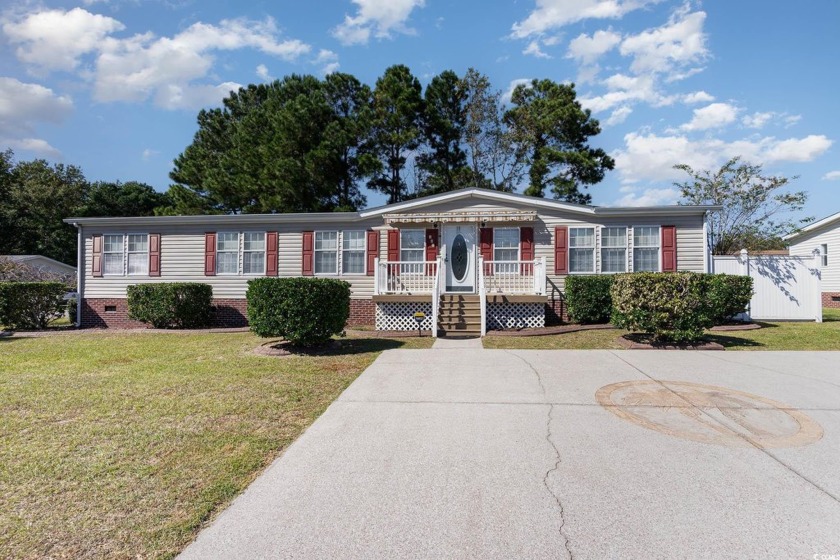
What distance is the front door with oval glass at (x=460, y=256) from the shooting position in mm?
12977

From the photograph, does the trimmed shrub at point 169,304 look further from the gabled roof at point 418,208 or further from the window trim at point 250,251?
the gabled roof at point 418,208

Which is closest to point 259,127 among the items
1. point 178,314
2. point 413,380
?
point 178,314

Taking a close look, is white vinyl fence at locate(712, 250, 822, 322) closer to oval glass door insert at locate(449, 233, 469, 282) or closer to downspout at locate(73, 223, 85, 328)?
oval glass door insert at locate(449, 233, 469, 282)

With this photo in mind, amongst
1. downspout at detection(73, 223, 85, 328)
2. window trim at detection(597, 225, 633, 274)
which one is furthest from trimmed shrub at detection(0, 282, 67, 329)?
window trim at detection(597, 225, 633, 274)

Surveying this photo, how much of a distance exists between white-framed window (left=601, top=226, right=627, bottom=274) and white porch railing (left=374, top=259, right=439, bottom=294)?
474 centimetres

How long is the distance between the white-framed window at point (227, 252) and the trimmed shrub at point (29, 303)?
4.50 meters

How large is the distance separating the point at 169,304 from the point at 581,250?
1146cm

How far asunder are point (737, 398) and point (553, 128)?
63.2 feet

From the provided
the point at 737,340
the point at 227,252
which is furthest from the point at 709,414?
the point at 227,252

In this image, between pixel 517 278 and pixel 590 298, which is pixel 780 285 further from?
pixel 517 278

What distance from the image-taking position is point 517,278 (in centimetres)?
1196

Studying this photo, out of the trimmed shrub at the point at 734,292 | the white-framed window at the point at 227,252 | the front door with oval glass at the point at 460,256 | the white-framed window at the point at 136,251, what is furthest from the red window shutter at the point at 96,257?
the trimmed shrub at the point at 734,292

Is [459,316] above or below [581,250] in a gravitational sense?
below

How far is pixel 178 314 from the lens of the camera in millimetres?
12312
